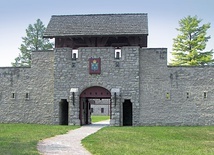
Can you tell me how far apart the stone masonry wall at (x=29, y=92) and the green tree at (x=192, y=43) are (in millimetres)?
18221

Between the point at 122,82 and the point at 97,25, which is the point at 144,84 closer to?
the point at 122,82

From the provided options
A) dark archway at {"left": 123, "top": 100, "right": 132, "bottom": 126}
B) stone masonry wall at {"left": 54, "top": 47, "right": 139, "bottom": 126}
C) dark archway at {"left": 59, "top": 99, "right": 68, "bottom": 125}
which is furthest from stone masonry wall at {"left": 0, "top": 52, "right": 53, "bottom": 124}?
dark archway at {"left": 123, "top": 100, "right": 132, "bottom": 126}

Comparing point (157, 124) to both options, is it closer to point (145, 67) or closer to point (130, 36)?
point (145, 67)

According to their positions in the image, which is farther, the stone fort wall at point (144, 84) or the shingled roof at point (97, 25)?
the shingled roof at point (97, 25)

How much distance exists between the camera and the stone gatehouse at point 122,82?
86.6ft

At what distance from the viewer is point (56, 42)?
92.7 ft

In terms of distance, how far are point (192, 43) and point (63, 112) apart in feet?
60.7

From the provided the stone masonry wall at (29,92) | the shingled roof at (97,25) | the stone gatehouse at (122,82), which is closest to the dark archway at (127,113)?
the stone gatehouse at (122,82)

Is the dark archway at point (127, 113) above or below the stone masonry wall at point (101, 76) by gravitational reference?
below

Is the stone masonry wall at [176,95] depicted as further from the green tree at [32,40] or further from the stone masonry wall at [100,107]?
the stone masonry wall at [100,107]

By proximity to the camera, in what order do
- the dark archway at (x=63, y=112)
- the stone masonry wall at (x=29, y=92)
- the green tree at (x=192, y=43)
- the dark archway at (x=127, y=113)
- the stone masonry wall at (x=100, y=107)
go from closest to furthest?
1. the dark archway at (x=63, y=112)
2. the stone masonry wall at (x=29, y=92)
3. the dark archway at (x=127, y=113)
4. the green tree at (x=192, y=43)
5. the stone masonry wall at (x=100, y=107)

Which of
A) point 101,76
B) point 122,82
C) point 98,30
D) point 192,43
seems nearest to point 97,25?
point 98,30

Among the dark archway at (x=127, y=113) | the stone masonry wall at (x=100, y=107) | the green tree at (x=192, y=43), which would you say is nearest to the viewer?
the dark archway at (x=127, y=113)

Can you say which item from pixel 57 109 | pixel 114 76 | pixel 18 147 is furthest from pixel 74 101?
pixel 18 147
